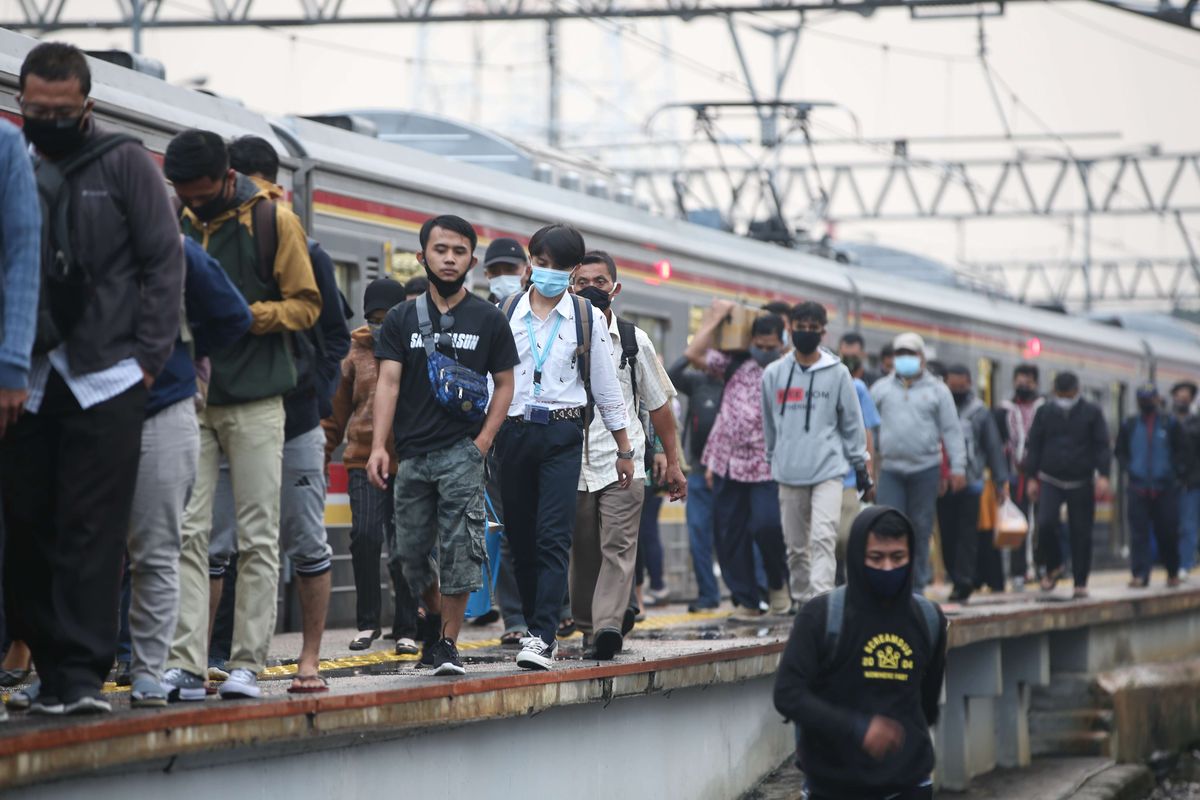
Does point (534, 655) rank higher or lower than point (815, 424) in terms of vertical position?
lower

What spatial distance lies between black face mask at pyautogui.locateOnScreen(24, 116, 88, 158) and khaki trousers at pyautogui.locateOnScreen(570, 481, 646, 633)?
3363 millimetres

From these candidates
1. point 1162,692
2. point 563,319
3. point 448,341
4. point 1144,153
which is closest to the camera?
point 448,341

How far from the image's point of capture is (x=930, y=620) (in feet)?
18.8

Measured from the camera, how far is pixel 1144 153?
3416cm

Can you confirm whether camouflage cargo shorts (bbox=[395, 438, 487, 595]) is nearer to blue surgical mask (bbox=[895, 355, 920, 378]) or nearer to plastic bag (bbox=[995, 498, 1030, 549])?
blue surgical mask (bbox=[895, 355, 920, 378])

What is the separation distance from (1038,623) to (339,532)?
5.15 metres

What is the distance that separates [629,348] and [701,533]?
4510 mm

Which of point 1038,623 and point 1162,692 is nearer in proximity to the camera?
point 1038,623

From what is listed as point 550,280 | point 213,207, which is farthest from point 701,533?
point 213,207

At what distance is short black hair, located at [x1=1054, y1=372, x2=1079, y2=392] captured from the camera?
1492 cm

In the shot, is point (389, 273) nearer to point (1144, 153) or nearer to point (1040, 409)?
point (1040, 409)

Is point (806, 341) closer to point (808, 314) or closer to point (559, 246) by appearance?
point (808, 314)

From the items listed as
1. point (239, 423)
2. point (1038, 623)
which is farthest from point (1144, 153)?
point (239, 423)

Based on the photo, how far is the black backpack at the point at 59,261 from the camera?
5.36 m
